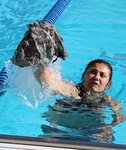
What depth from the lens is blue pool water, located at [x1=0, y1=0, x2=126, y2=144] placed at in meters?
3.41

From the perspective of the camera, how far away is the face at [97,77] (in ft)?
10.0

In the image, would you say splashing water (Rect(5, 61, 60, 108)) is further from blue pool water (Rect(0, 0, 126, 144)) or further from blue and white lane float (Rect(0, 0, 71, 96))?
blue and white lane float (Rect(0, 0, 71, 96))

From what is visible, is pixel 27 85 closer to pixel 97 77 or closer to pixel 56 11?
pixel 97 77

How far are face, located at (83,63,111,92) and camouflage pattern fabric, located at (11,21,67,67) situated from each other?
70cm

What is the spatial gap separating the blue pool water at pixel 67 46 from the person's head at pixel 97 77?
33cm

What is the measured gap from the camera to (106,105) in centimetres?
317

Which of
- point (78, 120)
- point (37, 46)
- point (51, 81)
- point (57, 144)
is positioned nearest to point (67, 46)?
point (78, 120)

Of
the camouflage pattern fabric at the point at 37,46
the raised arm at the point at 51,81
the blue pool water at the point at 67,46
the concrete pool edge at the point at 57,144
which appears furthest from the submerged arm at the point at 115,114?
the concrete pool edge at the point at 57,144

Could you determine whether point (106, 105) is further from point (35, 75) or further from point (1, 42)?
point (1, 42)

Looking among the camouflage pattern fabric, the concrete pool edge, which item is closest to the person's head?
the camouflage pattern fabric

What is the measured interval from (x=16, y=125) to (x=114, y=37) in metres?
2.21

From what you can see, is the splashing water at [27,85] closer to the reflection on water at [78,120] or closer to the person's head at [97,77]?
the reflection on water at [78,120]

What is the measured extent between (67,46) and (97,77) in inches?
79.1

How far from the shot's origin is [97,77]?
10.0 ft
